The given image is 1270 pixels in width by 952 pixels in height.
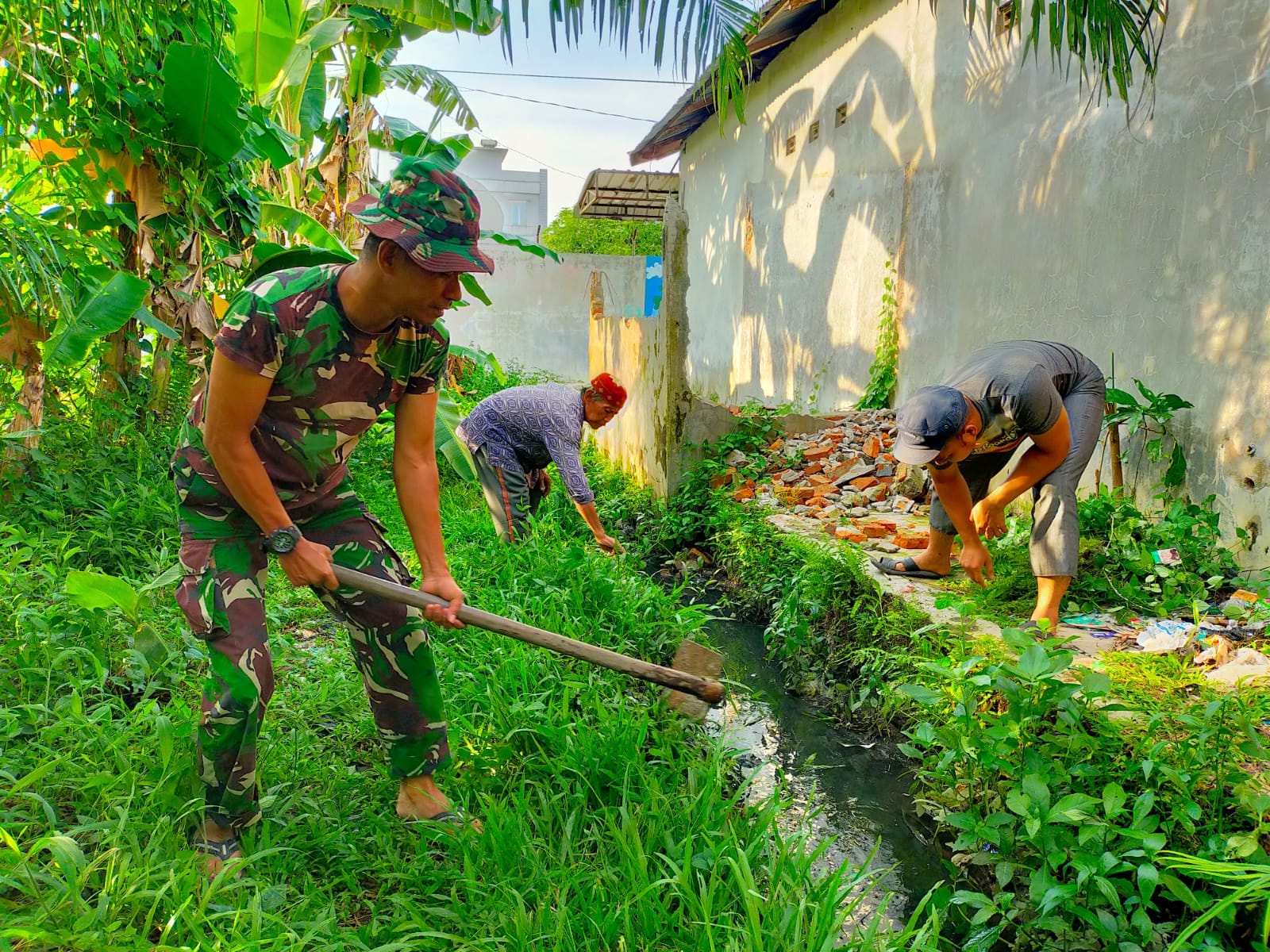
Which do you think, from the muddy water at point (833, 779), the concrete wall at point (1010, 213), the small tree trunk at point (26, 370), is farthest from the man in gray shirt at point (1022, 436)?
the small tree trunk at point (26, 370)

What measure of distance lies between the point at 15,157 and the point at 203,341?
4.09 feet

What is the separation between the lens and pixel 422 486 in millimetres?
2332

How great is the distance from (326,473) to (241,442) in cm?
29

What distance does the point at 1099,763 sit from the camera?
2363mm

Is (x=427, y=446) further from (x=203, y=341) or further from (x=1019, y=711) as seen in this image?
(x=203, y=341)

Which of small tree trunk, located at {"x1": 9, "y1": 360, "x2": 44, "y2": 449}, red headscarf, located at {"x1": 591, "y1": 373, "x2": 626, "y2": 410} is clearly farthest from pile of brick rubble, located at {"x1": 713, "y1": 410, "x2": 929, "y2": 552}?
small tree trunk, located at {"x1": 9, "y1": 360, "x2": 44, "y2": 449}

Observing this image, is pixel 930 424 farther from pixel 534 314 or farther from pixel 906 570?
pixel 534 314

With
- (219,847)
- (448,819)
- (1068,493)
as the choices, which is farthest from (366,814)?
(1068,493)

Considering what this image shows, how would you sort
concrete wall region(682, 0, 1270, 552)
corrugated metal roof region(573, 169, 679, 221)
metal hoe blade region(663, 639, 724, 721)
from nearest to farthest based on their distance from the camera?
1. metal hoe blade region(663, 639, 724, 721)
2. concrete wall region(682, 0, 1270, 552)
3. corrugated metal roof region(573, 169, 679, 221)

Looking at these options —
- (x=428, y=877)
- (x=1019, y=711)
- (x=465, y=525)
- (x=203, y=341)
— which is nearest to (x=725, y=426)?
(x=465, y=525)

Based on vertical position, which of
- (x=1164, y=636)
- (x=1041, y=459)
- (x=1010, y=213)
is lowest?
(x=1164, y=636)

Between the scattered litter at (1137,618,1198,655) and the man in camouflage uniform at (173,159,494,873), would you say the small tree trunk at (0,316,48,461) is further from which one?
the scattered litter at (1137,618,1198,655)

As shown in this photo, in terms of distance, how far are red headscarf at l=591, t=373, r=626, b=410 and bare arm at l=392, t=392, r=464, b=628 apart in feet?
6.88

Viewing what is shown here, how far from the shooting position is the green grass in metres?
1.85
